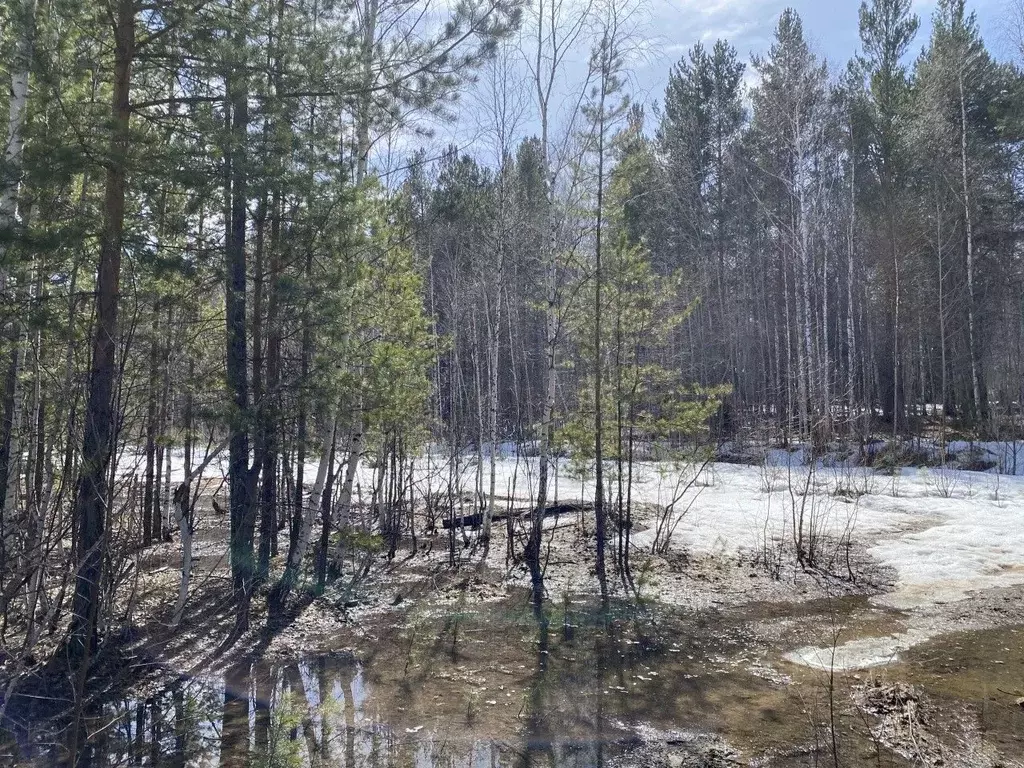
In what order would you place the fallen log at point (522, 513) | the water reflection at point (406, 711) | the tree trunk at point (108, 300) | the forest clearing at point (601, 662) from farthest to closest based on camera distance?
the fallen log at point (522, 513) → the tree trunk at point (108, 300) → the forest clearing at point (601, 662) → the water reflection at point (406, 711)

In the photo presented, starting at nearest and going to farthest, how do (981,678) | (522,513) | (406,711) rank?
(406,711) → (981,678) → (522,513)

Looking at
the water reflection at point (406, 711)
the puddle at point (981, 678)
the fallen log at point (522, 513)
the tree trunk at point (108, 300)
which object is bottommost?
the water reflection at point (406, 711)

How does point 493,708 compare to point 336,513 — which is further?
point 336,513

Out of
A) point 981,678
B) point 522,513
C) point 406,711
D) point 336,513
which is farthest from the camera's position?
point 522,513

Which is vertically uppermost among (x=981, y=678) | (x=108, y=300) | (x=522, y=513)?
(x=108, y=300)

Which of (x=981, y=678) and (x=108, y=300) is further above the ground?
(x=108, y=300)

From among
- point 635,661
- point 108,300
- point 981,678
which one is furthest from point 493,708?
point 108,300

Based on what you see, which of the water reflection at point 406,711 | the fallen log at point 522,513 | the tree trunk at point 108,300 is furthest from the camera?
the fallen log at point 522,513

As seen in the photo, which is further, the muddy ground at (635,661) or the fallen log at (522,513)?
the fallen log at (522,513)

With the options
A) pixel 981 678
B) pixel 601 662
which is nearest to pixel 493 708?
pixel 601 662

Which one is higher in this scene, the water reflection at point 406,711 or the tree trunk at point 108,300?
the tree trunk at point 108,300

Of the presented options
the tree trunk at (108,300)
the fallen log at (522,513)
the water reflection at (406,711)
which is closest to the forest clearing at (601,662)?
the water reflection at (406,711)

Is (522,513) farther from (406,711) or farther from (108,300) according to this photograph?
(108,300)

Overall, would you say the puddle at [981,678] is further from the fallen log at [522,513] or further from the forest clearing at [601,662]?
the fallen log at [522,513]
